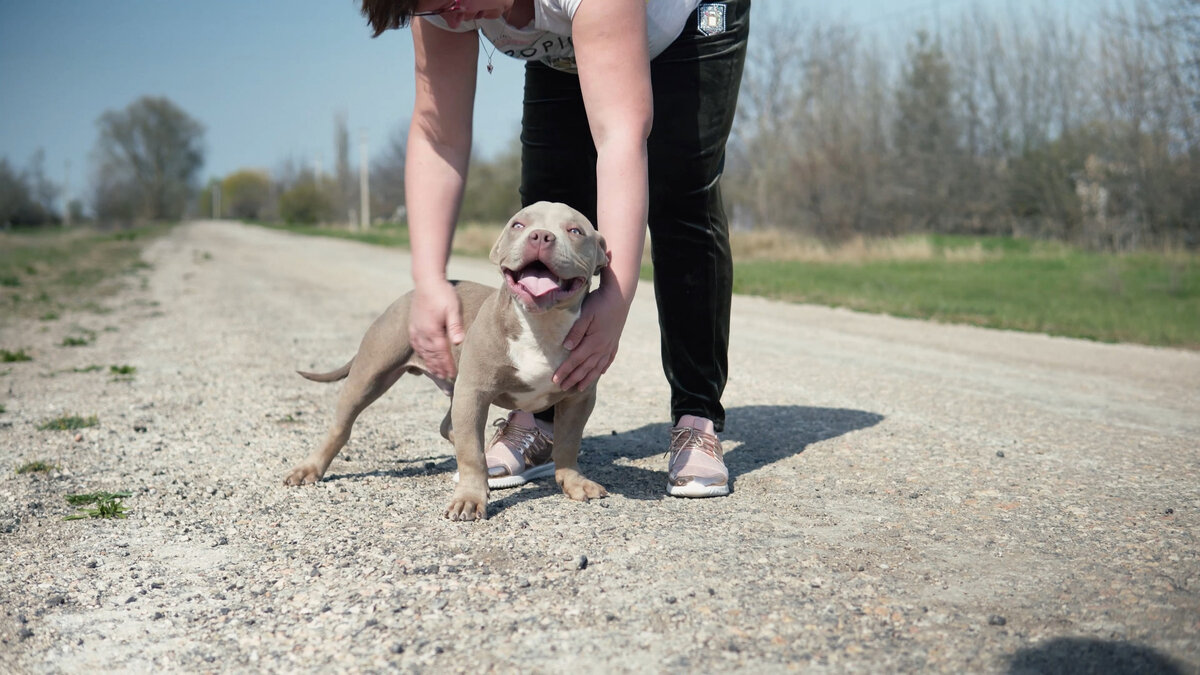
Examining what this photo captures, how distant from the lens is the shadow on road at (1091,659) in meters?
1.91

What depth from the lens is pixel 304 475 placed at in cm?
357

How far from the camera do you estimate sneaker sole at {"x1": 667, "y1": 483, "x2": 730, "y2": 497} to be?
3262 millimetres

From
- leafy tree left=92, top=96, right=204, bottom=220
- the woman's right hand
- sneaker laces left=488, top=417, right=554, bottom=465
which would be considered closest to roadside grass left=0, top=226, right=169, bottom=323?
sneaker laces left=488, top=417, right=554, bottom=465

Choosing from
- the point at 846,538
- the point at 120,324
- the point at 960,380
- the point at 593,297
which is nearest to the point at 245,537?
the point at 593,297

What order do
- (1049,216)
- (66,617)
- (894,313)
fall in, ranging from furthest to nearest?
1. (1049,216)
2. (894,313)
3. (66,617)

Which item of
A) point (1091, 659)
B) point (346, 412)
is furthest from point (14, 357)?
point (1091, 659)

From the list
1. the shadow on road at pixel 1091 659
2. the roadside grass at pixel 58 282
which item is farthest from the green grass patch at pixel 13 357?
the shadow on road at pixel 1091 659

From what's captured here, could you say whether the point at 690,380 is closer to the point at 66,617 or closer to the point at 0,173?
the point at 66,617

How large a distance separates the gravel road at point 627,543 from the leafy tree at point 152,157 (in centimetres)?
9643

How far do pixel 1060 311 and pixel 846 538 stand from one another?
34.4 ft

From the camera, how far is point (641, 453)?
13.4 ft

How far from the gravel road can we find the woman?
0.44m

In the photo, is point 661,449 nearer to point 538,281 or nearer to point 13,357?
point 538,281

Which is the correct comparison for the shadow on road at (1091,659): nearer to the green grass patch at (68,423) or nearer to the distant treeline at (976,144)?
the green grass patch at (68,423)
